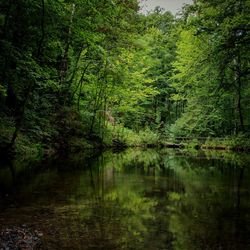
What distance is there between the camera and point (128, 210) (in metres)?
6.73

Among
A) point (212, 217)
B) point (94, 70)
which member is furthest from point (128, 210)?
point (94, 70)

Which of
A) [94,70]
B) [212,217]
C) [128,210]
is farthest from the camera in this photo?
[94,70]

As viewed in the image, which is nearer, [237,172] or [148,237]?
[148,237]

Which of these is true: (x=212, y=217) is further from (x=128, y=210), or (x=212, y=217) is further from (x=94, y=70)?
(x=94, y=70)

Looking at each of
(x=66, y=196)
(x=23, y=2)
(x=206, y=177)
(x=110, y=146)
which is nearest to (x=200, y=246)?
(x=66, y=196)

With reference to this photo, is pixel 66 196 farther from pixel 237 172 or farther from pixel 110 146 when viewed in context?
pixel 110 146

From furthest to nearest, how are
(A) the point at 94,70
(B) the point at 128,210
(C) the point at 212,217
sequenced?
(A) the point at 94,70 → (B) the point at 128,210 → (C) the point at 212,217

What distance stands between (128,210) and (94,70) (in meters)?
19.4

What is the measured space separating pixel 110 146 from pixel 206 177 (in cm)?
1693

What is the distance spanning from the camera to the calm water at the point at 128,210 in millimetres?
4957

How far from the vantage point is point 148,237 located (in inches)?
200

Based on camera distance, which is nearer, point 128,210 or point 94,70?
point 128,210

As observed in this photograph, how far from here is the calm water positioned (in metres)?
4.96

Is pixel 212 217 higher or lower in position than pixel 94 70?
lower
